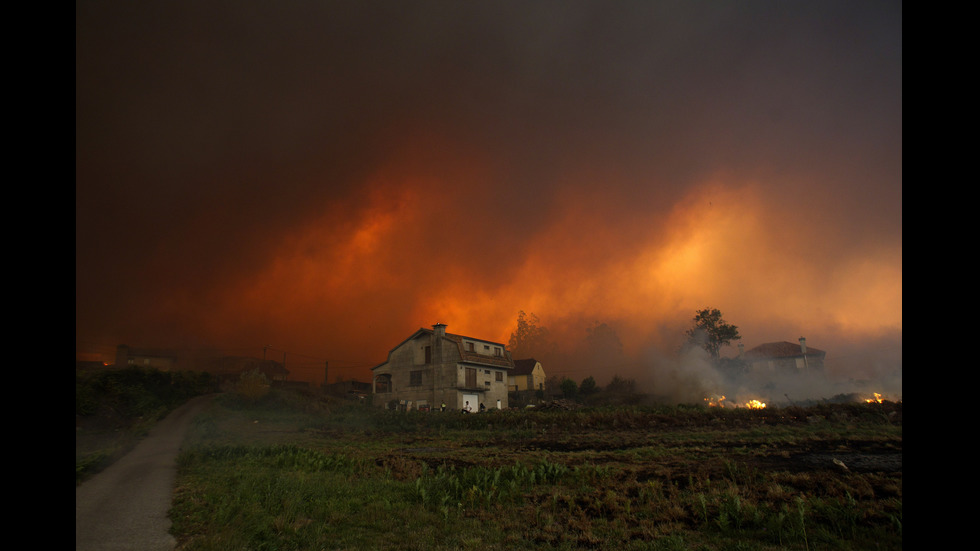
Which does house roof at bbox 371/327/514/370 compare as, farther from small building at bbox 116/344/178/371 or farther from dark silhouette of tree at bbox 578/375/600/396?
small building at bbox 116/344/178/371

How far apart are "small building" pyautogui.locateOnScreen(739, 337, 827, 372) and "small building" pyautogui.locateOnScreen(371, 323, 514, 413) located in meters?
42.5

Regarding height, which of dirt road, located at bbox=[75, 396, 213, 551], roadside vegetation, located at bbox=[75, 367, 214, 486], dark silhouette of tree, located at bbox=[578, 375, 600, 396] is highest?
dirt road, located at bbox=[75, 396, 213, 551]

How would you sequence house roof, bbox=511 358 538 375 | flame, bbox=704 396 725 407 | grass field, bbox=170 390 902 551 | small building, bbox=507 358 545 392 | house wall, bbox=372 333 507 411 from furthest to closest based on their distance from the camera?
1. house roof, bbox=511 358 538 375
2. small building, bbox=507 358 545 392
3. house wall, bbox=372 333 507 411
4. flame, bbox=704 396 725 407
5. grass field, bbox=170 390 902 551

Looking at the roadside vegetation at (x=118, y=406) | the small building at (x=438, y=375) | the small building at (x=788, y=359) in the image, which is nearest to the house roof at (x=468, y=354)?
the small building at (x=438, y=375)

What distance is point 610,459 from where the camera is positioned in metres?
20.3

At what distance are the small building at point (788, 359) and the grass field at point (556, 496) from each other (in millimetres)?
58301

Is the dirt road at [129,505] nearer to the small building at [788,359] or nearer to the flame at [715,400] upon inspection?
the flame at [715,400]

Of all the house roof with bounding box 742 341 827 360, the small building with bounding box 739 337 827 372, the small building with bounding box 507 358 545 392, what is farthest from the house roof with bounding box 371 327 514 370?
the house roof with bounding box 742 341 827 360

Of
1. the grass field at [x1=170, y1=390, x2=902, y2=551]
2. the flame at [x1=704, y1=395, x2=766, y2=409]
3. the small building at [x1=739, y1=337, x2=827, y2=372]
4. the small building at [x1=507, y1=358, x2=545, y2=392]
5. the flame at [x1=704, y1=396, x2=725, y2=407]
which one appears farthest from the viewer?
the small building at [x1=507, y1=358, x2=545, y2=392]

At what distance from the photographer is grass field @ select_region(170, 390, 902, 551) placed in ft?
33.1

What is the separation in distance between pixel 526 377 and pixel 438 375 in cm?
2605

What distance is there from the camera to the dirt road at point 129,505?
10.2 m

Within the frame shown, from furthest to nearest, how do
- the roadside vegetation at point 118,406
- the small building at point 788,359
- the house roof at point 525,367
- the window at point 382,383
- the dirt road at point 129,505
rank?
the house roof at point 525,367, the small building at point 788,359, the window at point 382,383, the roadside vegetation at point 118,406, the dirt road at point 129,505
